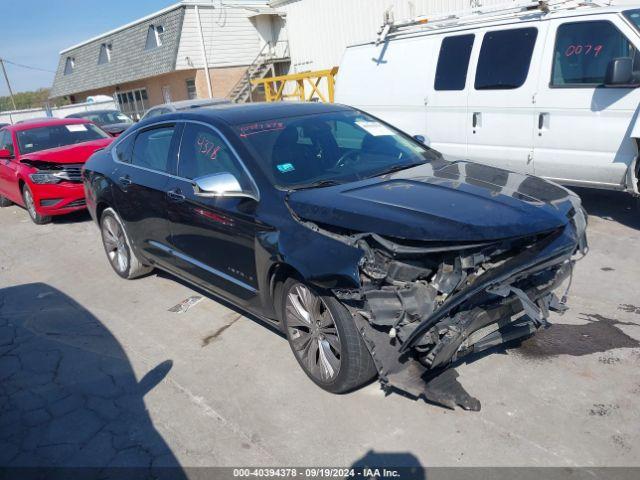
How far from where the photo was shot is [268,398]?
354cm

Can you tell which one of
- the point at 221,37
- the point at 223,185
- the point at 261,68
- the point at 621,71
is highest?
the point at 221,37

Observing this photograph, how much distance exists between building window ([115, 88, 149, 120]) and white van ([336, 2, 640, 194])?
87.8 ft

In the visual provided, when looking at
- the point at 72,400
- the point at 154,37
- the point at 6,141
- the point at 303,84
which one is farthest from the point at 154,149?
the point at 154,37

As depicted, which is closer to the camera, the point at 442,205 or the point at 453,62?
the point at 442,205

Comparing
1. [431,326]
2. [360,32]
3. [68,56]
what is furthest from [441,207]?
[68,56]

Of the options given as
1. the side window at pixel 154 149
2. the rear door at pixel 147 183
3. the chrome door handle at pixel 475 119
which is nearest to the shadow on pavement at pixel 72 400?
the rear door at pixel 147 183

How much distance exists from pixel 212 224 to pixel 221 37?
25.4 m

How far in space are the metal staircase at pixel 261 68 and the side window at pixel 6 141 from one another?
690 inches

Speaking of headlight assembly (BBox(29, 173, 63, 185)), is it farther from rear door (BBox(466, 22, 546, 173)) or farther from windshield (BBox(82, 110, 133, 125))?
windshield (BBox(82, 110, 133, 125))

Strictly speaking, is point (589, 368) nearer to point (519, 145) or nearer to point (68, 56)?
point (519, 145)

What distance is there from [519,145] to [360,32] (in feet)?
48.4

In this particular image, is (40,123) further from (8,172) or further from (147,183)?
(147,183)

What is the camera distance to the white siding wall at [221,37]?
85.9ft

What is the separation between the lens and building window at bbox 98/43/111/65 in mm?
32906
